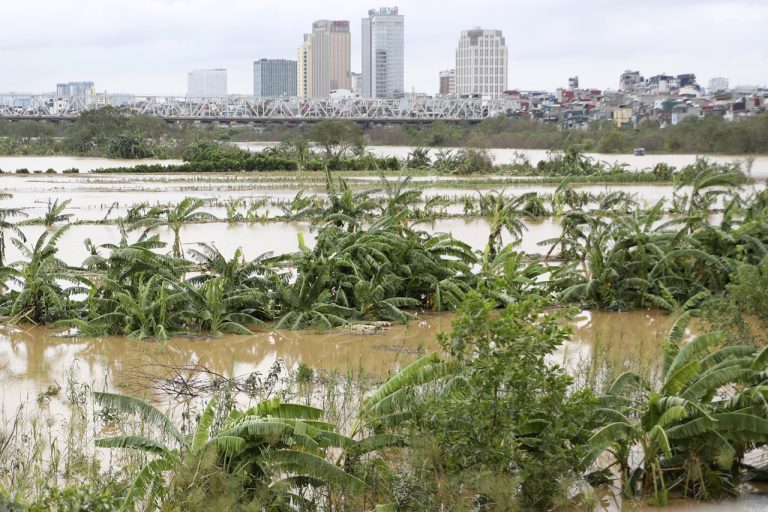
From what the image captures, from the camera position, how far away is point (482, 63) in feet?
597

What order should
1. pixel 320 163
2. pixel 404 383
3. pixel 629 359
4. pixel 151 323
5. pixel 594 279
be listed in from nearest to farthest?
pixel 404 383, pixel 629 359, pixel 151 323, pixel 594 279, pixel 320 163

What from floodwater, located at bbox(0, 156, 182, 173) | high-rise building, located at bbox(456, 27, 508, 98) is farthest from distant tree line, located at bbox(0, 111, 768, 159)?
high-rise building, located at bbox(456, 27, 508, 98)

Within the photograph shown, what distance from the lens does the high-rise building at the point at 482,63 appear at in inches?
7111

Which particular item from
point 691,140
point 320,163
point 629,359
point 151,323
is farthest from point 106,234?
point 691,140

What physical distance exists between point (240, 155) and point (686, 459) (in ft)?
122

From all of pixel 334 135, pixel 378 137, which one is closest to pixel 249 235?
pixel 334 135

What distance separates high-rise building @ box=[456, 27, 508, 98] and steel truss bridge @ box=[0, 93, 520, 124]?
228ft

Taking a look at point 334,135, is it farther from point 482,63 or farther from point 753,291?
point 482,63

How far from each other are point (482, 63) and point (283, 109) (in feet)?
296

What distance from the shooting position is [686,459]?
5.82 m

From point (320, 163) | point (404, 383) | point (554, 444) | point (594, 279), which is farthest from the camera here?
point (320, 163)

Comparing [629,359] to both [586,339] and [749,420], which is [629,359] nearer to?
[586,339]

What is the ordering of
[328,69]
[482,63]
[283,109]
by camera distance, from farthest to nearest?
1. [328,69]
2. [482,63]
3. [283,109]

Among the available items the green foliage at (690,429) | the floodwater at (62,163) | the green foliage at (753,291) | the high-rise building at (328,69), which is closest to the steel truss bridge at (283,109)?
the floodwater at (62,163)
